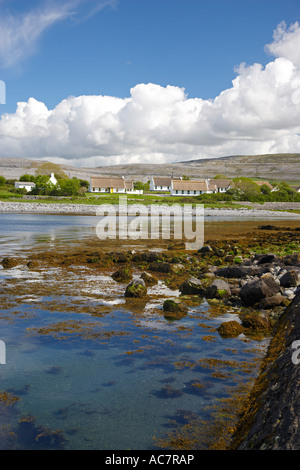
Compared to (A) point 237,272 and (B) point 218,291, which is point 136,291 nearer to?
(B) point 218,291

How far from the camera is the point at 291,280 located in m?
13.8

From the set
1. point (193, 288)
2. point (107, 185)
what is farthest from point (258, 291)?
point (107, 185)

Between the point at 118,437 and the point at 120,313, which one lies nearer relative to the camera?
the point at 118,437

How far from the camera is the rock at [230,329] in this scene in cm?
1000

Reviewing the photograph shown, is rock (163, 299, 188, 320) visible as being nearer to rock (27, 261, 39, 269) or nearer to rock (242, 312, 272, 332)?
rock (242, 312, 272, 332)

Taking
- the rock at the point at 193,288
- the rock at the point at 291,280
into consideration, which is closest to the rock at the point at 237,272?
the rock at the point at 291,280

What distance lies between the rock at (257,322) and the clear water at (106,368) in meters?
0.87

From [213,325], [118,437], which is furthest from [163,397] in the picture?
[213,325]

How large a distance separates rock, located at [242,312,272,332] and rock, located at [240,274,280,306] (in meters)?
1.65

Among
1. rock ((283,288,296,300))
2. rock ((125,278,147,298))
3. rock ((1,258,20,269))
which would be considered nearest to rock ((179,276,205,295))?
rock ((125,278,147,298))
